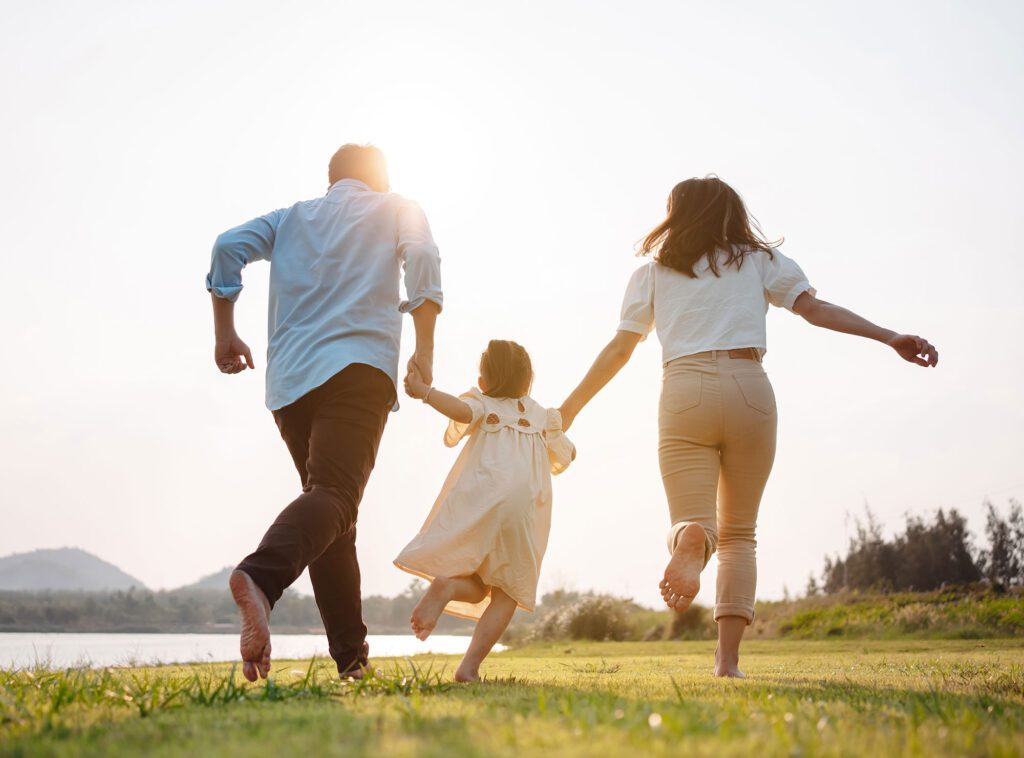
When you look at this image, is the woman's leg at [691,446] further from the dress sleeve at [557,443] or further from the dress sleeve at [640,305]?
the dress sleeve at [557,443]

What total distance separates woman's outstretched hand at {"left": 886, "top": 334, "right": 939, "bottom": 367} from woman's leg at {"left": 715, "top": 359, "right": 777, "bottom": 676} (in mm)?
695

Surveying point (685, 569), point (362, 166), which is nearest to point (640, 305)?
point (685, 569)

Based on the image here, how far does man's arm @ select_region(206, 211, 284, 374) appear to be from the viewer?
4188 mm

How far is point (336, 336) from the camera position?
4.14 metres

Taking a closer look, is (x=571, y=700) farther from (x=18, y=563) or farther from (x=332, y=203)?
(x=18, y=563)

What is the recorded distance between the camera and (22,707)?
2535mm

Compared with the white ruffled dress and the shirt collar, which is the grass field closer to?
the white ruffled dress

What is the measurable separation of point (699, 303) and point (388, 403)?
1691 millimetres

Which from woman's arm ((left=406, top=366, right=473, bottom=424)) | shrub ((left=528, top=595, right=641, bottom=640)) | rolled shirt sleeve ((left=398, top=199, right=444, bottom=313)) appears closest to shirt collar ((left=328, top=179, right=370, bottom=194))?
rolled shirt sleeve ((left=398, top=199, right=444, bottom=313))

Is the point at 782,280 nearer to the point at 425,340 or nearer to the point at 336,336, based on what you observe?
the point at 425,340

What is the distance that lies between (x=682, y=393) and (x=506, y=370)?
948 mm

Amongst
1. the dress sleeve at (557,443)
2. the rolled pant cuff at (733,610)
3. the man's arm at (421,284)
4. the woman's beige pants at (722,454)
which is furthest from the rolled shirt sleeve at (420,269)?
the rolled pant cuff at (733,610)

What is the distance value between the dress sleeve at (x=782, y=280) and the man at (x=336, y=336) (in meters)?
1.86

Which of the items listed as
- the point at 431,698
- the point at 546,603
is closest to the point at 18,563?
the point at 546,603
